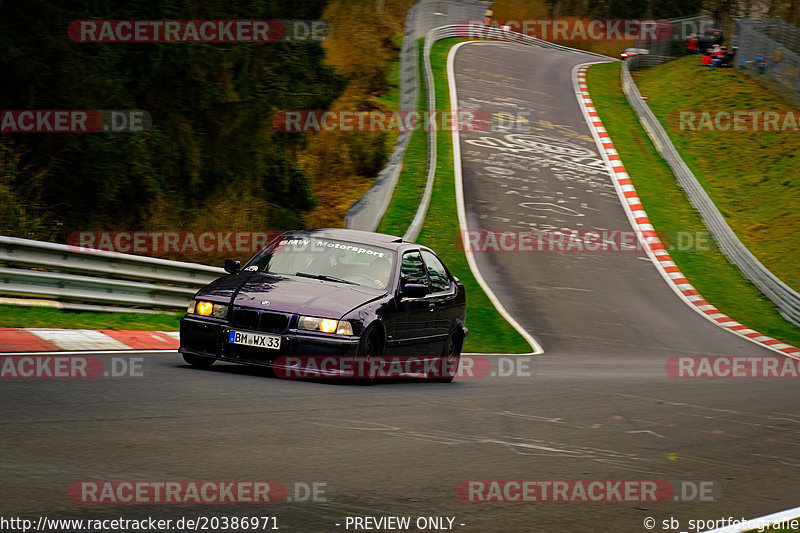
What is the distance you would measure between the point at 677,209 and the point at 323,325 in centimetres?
2481

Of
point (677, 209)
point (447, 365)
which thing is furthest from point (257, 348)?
point (677, 209)

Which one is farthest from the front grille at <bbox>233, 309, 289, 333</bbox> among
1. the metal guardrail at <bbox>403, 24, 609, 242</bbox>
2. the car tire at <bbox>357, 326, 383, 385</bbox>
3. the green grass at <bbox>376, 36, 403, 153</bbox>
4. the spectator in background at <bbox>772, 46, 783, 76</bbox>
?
the spectator in background at <bbox>772, 46, 783, 76</bbox>

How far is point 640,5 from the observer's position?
8844 cm

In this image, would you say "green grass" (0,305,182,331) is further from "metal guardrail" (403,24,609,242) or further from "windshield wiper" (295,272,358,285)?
"metal guardrail" (403,24,609,242)

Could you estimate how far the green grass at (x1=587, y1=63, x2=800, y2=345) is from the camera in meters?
25.0

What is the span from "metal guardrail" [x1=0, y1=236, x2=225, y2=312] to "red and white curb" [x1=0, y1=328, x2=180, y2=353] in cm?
130

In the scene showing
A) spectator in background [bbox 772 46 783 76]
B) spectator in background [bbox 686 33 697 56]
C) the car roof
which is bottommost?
the car roof

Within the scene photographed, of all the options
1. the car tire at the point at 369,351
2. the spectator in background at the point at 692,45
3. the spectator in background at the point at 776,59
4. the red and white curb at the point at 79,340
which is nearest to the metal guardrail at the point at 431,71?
the spectator in background at the point at 692,45

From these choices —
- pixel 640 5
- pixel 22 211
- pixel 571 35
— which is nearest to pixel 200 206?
pixel 22 211

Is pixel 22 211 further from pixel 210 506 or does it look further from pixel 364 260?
pixel 210 506

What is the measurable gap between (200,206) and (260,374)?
11.5m

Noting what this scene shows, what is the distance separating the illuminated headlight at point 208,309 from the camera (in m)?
10.8

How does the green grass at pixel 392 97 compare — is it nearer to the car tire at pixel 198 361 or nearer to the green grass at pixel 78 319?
the green grass at pixel 78 319

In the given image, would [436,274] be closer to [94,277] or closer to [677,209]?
[94,277]
